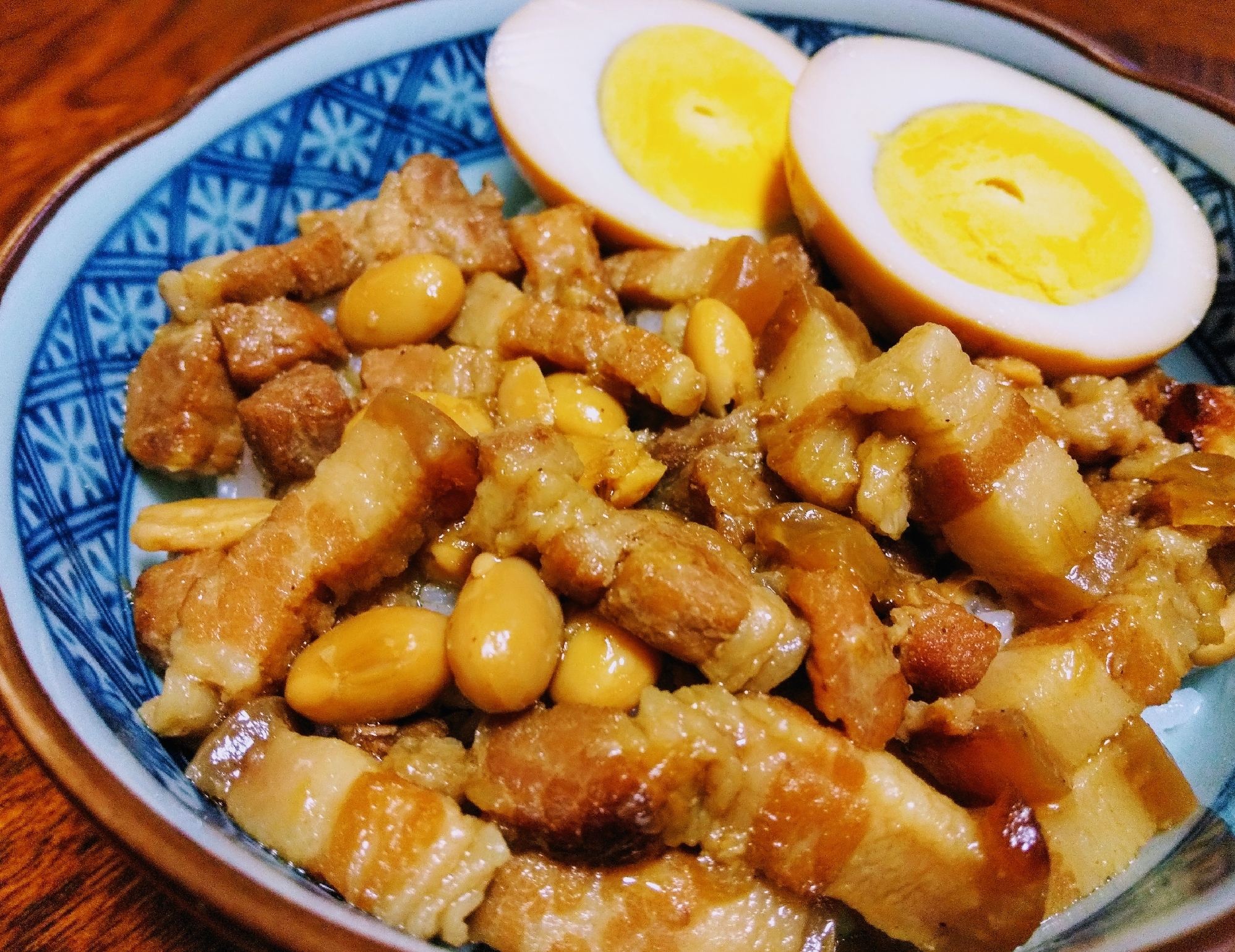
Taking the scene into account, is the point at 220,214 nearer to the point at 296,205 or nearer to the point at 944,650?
the point at 296,205

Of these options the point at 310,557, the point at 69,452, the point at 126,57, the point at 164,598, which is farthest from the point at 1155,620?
the point at 126,57

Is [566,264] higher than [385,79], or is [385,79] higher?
[385,79]

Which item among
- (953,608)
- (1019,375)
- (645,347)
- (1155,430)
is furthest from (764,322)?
(1155,430)

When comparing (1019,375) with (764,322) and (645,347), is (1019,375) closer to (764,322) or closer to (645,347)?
(764,322)

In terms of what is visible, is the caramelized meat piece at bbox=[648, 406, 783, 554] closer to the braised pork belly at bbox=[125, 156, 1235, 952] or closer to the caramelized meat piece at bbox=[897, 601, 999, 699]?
the braised pork belly at bbox=[125, 156, 1235, 952]

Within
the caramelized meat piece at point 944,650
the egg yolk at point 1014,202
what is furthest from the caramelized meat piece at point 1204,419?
the caramelized meat piece at point 944,650
